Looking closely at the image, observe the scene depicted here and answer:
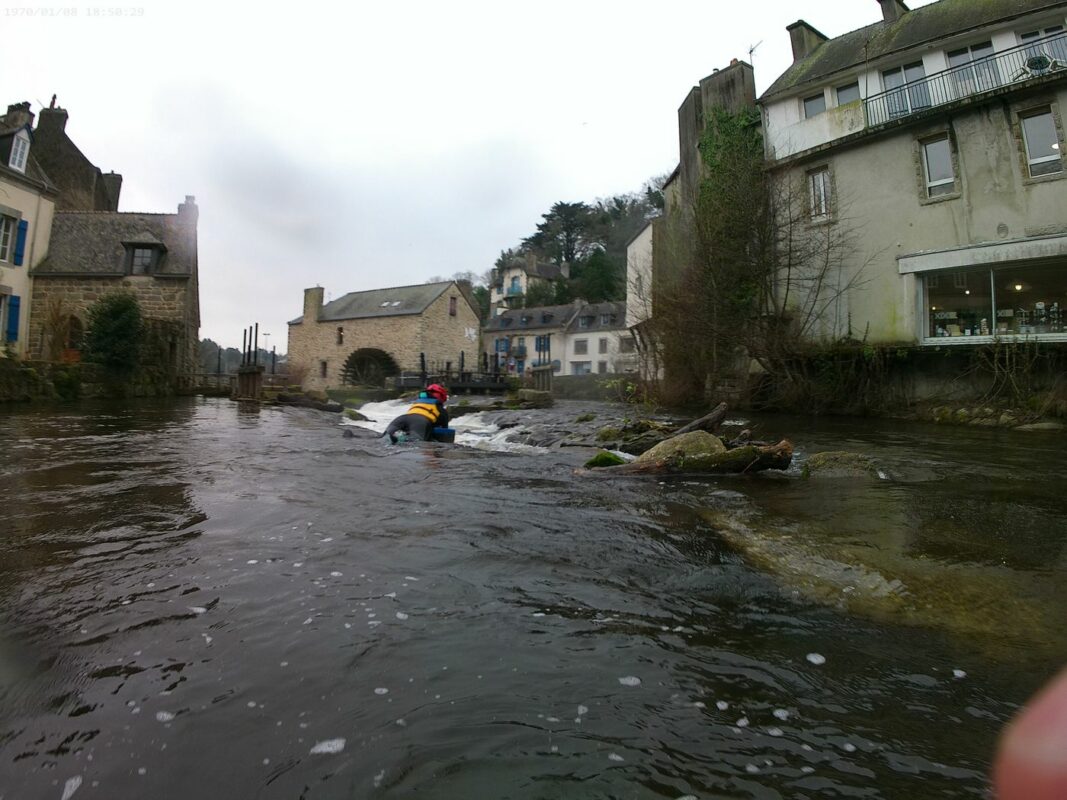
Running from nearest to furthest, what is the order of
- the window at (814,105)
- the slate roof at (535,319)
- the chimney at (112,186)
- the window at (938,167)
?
the window at (938,167), the window at (814,105), the chimney at (112,186), the slate roof at (535,319)

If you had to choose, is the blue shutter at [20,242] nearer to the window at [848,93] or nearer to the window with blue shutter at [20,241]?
the window with blue shutter at [20,241]

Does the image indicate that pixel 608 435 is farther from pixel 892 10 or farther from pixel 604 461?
pixel 892 10

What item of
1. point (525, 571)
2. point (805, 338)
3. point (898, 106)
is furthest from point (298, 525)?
A: point (898, 106)

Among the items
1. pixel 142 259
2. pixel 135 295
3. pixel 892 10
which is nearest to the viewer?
pixel 892 10

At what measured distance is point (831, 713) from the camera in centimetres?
219

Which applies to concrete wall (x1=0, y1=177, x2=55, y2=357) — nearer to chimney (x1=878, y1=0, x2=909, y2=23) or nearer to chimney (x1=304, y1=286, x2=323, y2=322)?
chimney (x1=304, y1=286, x2=323, y2=322)

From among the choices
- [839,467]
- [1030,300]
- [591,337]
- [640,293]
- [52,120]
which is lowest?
[839,467]

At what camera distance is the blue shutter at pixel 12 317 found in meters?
22.0

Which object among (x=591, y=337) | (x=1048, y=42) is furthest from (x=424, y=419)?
(x=591, y=337)

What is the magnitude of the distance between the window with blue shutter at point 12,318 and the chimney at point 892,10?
110 feet

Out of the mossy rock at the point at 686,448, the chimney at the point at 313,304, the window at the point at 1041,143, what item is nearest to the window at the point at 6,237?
the chimney at the point at 313,304

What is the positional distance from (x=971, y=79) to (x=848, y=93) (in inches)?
131

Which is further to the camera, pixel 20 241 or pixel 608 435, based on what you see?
pixel 20 241

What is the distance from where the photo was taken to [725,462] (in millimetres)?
7367
